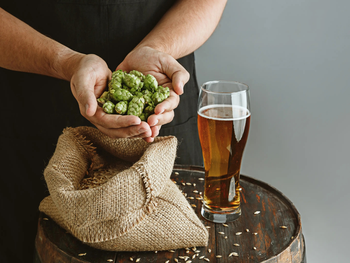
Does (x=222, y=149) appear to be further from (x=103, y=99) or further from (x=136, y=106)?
(x=103, y=99)

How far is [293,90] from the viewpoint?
202 centimetres

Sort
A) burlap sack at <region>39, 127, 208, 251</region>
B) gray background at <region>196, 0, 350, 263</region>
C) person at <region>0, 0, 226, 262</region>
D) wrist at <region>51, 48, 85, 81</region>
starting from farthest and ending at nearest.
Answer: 1. gray background at <region>196, 0, 350, 263</region>
2. person at <region>0, 0, 226, 262</region>
3. wrist at <region>51, 48, 85, 81</region>
4. burlap sack at <region>39, 127, 208, 251</region>

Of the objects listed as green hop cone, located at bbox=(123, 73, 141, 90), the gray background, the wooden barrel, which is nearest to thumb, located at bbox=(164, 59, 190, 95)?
green hop cone, located at bbox=(123, 73, 141, 90)

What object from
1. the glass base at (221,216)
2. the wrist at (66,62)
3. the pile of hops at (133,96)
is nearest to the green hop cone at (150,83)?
the pile of hops at (133,96)

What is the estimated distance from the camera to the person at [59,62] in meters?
1.37

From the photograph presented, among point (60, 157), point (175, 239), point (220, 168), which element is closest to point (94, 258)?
point (175, 239)

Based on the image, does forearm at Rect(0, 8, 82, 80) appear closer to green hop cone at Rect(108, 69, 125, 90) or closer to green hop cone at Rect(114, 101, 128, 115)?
green hop cone at Rect(108, 69, 125, 90)

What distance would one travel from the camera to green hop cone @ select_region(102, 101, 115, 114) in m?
1.03

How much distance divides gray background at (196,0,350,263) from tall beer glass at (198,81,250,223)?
100 cm

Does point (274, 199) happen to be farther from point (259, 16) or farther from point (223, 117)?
point (259, 16)

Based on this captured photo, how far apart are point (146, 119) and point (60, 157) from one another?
280 mm

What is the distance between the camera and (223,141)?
1013mm

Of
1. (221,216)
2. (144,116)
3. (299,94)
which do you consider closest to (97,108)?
(144,116)

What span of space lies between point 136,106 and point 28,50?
65 cm
